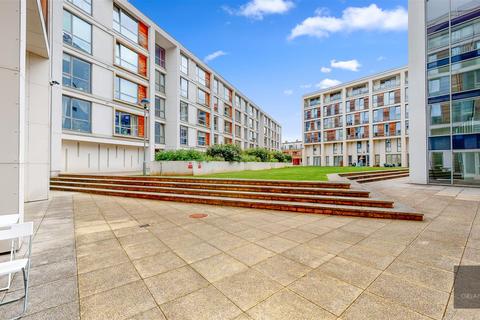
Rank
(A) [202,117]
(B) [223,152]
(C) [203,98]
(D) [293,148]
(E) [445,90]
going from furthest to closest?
1. (D) [293,148]
2. (C) [203,98]
3. (A) [202,117]
4. (B) [223,152]
5. (E) [445,90]

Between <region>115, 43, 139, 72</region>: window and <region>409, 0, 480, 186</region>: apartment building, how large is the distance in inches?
971

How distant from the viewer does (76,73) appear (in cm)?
1777

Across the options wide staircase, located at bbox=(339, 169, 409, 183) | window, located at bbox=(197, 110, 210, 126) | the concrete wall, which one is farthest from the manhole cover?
window, located at bbox=(197, 110, 210, 126)

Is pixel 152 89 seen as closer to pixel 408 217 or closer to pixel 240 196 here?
pixel 240 196

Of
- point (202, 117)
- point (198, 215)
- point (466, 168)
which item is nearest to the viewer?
point (198, 215)

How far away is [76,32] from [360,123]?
48649 millimetres

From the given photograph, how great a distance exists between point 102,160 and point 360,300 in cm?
2277

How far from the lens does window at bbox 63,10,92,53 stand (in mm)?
17109

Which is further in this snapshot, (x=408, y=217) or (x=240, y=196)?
(x=240, y=196)

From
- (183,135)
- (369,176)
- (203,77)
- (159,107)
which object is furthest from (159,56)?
(369,176)

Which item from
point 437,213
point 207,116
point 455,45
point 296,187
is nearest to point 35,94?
point 296,187

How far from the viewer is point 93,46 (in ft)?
61.8

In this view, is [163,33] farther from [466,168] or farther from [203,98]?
[466,168]

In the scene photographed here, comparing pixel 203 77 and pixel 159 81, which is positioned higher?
pixel 203 77
